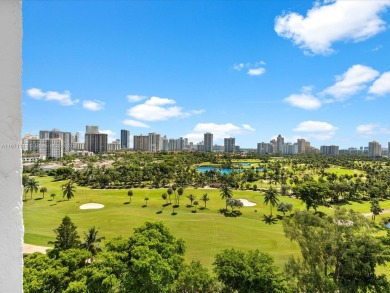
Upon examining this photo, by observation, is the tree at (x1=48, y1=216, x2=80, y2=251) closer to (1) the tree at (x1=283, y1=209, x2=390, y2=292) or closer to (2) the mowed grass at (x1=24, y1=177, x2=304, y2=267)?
(2) the mowed grass at (x1=24, y1=177, x2=304, y2=267)

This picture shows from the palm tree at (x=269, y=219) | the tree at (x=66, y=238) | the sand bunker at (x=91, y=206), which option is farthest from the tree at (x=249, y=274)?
the sand bunker at (x=91, y=206)

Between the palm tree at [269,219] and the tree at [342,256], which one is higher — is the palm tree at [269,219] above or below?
below

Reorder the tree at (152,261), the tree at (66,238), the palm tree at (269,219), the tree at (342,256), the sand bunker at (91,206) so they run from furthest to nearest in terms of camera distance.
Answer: the sand bunker at (91,206)
the palm tree at (269,219)
the tree at (66,238)
the tree at (342,256)
the tree at (152,261)

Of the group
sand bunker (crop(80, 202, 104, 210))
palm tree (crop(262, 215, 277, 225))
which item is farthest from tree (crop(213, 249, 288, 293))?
sand bunker (crop(80, 202, 104, 210))

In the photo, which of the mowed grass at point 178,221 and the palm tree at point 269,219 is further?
the palm tree at point 269,219

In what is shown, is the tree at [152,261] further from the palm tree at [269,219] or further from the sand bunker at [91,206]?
the sand bunker at [91,206]

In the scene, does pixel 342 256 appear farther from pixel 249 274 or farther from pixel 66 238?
pixel 66 238
